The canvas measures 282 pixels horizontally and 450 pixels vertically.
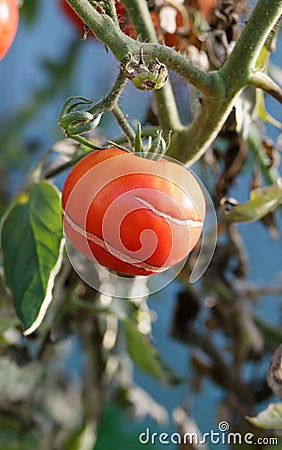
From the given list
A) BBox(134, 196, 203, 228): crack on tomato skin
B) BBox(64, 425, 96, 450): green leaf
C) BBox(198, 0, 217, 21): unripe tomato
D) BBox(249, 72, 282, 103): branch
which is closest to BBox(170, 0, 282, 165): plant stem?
BBox(249, 72, 282, 103): branch

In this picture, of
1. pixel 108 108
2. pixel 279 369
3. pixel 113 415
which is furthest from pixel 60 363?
pixel 108 108

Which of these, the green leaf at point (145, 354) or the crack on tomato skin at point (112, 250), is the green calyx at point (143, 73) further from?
the green leaf at point (145, 354)

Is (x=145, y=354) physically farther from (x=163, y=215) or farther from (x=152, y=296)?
(x=163, y=215)

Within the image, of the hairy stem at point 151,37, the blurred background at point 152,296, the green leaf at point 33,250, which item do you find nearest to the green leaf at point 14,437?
the blurred background at point 152,296

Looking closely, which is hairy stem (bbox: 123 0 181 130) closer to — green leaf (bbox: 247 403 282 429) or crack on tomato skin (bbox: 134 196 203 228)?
crack on tomato skin (bbox: 134 196 203 228)

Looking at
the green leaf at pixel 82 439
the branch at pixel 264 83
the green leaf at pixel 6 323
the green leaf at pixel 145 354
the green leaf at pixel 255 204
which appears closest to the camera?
the branch at pixel 264 83

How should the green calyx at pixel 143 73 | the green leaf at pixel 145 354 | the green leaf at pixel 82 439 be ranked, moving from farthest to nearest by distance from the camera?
1. the green leaf at pixel 82 439
2. the green leaf at pixel 145 354
3. the green calyx at pixel 143 73
